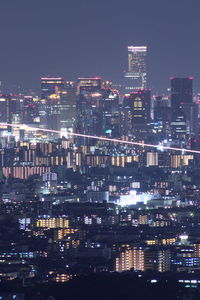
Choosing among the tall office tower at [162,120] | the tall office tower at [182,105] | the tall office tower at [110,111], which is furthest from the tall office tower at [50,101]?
the tall office tower at [182,105]

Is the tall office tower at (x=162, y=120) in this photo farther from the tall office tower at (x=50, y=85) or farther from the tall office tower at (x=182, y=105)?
the tall office tower at (x=50, y=85)

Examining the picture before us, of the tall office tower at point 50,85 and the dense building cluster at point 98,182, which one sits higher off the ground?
the tall office tower at point 50,85

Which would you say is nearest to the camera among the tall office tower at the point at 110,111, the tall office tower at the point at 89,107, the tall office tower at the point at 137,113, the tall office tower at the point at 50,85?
the tall office tower at the point at 137,113

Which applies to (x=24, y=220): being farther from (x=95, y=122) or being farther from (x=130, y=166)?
(x=95, y=122)

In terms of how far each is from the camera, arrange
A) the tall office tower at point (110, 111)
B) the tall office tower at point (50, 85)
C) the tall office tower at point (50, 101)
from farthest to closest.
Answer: the tall office tower at point (50, 85)
the tall office tower at point (50, 101)
the tall office tower at point (110, 111)

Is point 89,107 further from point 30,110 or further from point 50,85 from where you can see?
point 50,85

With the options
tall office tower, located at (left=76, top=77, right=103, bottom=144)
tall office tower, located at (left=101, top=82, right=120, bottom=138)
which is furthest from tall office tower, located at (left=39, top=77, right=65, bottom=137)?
tall office tower, located at (left=101, top=82, right=120, bottom=138)

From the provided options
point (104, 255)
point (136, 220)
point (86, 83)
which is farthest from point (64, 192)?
point (86, 83)
